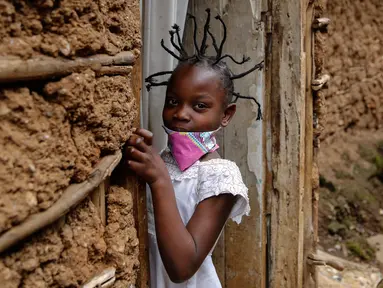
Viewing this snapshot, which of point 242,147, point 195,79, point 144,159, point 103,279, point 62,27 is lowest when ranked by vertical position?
point 242,147

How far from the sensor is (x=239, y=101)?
2.62 metres

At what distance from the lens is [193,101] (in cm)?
178

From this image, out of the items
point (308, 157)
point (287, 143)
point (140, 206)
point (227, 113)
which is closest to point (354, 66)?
point (308, 157)

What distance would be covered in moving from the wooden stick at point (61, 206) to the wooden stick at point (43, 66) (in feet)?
0.72

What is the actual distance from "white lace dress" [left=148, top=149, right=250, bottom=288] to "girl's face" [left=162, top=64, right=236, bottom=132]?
0.43 ft

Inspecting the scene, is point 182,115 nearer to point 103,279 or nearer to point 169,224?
point 169,224

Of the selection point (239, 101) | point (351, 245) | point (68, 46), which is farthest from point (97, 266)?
point (351, 245)

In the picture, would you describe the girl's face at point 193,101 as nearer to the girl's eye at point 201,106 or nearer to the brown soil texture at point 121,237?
the girl's eye at point 201,106

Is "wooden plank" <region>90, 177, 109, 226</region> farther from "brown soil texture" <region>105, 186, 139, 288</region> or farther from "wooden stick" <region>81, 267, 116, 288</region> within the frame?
"wooden stick" <region>81, 267, 116, 288</region>

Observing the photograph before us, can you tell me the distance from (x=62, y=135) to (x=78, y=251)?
258 mm

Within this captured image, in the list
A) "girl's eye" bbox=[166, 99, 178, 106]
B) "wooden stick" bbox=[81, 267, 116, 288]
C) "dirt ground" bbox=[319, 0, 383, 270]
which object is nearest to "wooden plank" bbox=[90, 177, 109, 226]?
"wooden stick" bbox=[81, 267, 116, 288]

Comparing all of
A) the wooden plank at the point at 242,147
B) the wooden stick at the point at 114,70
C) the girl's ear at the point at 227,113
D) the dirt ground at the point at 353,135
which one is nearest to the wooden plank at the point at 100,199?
the wooden stick at the point at 114,70

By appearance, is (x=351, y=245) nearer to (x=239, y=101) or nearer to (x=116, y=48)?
(x=239, y=101)

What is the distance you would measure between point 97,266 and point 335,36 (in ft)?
16.7
